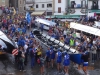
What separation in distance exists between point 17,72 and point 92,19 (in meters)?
27.5

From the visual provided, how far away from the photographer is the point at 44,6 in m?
71.2

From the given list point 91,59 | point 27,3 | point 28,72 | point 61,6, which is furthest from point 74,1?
point 28,72

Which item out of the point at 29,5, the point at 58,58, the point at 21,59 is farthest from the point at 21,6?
the point at 58,58

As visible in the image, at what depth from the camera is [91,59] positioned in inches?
864

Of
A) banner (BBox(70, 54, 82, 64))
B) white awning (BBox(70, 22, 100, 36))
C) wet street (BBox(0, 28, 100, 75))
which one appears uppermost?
white awning (BBox(70, 22, 100, 36))

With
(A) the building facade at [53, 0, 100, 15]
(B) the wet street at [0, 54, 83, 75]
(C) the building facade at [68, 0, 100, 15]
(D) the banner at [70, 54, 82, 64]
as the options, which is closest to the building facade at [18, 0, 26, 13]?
(A) the building facade at [53, 0, 100, 15]

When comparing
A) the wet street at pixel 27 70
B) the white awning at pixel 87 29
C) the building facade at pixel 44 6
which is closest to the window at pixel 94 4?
the building facade at pixel 44 6

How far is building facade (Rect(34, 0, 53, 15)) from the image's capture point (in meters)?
70.0

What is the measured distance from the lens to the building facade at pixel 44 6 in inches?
2756

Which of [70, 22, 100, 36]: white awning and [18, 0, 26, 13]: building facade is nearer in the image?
[70, 22, 100, 36]: white awning

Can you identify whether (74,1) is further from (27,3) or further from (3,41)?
(3,41)

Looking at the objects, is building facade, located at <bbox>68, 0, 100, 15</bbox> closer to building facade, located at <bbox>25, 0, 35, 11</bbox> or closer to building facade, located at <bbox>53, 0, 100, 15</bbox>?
building facade, located at <bbox>53, 0, 100, 15</bbox>

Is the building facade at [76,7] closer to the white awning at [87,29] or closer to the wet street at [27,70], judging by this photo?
the white awning at [87,29]

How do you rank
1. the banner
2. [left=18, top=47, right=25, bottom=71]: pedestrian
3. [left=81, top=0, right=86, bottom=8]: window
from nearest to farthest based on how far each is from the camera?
[left=18, top=47, right=25, bottom=71]: pedestrian < the banner < [left=81, top=0, right=86, bottom=8]: window
